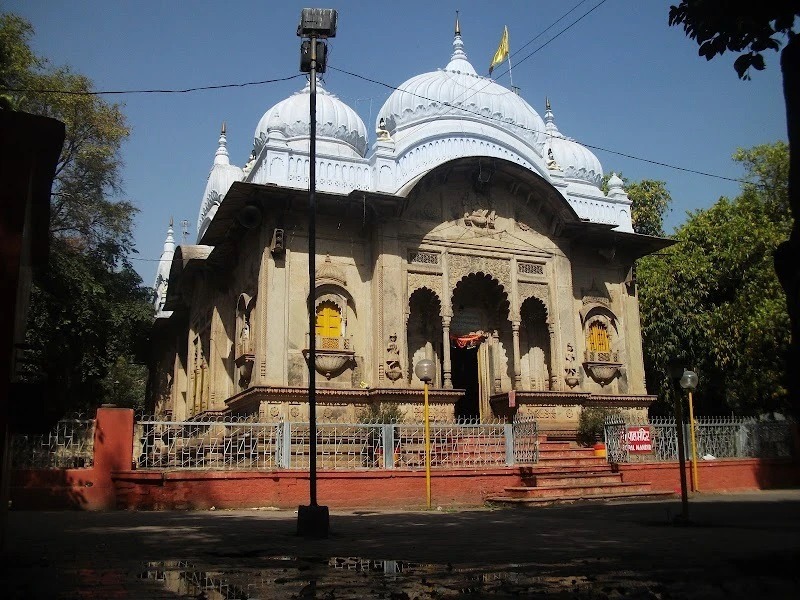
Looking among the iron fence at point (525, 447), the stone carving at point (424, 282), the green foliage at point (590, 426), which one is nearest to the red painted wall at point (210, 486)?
the iron fence at point (525, 447)

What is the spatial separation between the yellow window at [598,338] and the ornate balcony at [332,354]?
6599mm

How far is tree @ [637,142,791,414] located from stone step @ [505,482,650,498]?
9170mm

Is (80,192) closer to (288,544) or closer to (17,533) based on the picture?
(17,533)

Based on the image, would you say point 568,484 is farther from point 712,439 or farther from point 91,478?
point 91,478

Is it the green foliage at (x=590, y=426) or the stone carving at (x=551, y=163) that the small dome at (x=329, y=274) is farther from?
the stone carving at (x=551, y=163)

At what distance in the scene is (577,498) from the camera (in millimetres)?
13680

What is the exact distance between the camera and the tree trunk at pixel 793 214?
3854mm

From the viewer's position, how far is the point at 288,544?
741 centimetres

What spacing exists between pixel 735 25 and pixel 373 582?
162 inches

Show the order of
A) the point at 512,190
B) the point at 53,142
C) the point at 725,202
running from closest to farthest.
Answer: the point at 53,142, the point at 512,190, the point at 725,202

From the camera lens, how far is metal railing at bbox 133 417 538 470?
12.5m

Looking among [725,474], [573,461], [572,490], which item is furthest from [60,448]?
[725,474]

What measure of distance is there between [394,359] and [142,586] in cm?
1172

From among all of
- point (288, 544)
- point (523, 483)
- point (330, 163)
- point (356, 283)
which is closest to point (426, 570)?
point (288, 544)
